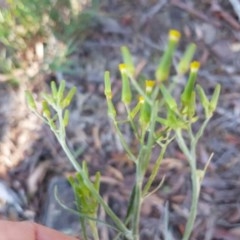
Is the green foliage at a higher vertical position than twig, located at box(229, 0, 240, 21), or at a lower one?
higher

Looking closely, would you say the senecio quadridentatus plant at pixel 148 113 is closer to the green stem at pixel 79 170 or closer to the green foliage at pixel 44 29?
the green stem at pixel 79 170

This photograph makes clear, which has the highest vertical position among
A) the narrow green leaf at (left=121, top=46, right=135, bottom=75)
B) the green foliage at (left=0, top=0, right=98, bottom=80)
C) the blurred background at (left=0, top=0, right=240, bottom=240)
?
the narrow green leaf at (left=121, top=46, right=135, bottom=75)

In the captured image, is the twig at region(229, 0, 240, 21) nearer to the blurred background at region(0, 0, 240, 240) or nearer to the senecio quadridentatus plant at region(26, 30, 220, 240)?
the blurred background at region(0, 0, 240, 240)

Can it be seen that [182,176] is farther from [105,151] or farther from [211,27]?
[211,27]

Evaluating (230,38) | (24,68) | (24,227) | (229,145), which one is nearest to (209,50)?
(230,38)

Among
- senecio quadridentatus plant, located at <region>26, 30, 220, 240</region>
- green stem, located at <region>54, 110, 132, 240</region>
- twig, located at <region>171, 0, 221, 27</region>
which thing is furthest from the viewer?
twig, located at <region>171, 0, 221, 27</region>

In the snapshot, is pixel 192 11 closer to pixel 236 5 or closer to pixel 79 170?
pixel 236 5

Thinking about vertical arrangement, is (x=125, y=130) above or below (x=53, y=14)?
below

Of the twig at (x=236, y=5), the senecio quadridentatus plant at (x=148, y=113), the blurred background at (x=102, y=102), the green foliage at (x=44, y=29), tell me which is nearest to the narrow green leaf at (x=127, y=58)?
the senecio quadridentatus plant at (x=148, y=113)

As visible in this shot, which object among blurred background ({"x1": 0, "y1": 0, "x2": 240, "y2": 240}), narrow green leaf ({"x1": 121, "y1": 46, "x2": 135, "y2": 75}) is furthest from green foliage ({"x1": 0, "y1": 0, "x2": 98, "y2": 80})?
narrow green leaf ({"x1": 121, "y1": 46, "x2": 135, "y2": 75})

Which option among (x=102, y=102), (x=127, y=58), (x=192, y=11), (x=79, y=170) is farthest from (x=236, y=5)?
(x=127, y=58)
